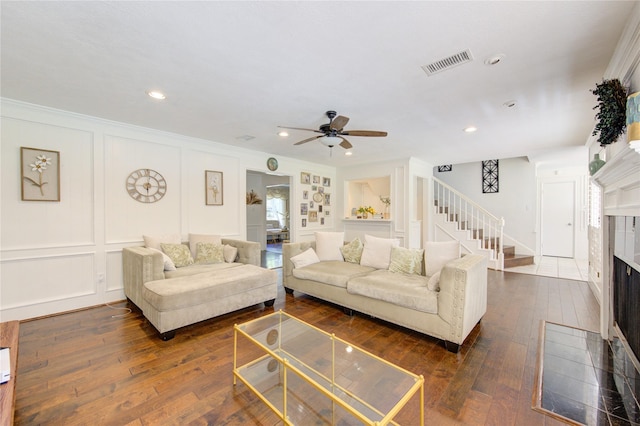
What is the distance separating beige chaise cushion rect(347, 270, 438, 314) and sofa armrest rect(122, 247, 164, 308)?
221cm

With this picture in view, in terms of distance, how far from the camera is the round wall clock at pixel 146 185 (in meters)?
3.81

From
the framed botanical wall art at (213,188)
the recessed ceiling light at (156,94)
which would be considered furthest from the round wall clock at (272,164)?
the recessed ceiling light at (156,94)

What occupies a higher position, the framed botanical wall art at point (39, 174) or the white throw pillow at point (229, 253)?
the framed botanical wall art at point (39, 174)

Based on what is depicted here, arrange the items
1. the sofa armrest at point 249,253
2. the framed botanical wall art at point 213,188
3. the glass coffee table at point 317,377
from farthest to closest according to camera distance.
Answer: the framed botanical wall art at point 213,188, the sofa armrest at point 249,253, the glass coffee table at point 317,377

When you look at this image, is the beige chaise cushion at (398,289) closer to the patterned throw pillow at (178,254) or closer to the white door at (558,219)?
the patterned throw pillow at (178,254)

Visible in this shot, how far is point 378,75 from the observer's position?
2340 millimetres

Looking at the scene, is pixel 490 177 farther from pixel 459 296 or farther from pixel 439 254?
pixel 459 296

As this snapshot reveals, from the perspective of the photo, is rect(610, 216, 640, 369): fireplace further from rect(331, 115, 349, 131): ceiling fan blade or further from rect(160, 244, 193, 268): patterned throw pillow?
rect(160, 244, 193, 268): patterned throw pillow

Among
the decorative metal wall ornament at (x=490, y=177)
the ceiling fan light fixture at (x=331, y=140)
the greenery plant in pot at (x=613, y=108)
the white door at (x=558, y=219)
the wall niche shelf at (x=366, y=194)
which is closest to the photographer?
the greenery plant in pot at (x=613, y=108)

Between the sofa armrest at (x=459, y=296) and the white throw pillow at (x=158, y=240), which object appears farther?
the white throw pillow at (x=158, y=240)

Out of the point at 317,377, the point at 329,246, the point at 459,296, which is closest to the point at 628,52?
the point at 459,296

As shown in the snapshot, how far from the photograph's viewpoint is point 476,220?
684 cm

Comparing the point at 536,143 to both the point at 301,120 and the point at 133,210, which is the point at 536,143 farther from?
the point at 133,210

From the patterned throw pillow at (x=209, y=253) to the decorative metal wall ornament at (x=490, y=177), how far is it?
21.9 ft
